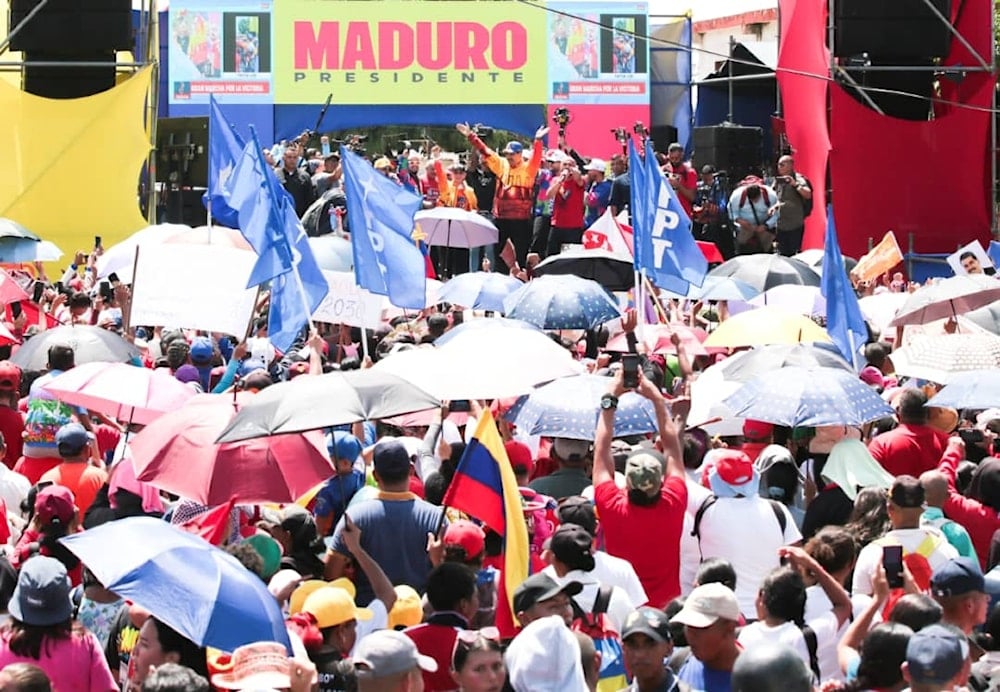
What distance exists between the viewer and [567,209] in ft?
60.1

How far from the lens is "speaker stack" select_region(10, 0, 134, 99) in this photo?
65.2 ft

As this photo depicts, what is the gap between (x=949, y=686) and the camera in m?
4.75

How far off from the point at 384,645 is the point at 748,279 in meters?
8.63

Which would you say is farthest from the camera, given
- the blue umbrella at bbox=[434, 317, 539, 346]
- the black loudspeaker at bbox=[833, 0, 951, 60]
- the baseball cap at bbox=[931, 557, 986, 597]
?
the black loudspeaker at bbox=[833, 0, 951, 60]

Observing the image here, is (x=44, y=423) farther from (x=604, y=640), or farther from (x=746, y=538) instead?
(x=604, y=640)

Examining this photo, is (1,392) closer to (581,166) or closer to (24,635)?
(24,635)

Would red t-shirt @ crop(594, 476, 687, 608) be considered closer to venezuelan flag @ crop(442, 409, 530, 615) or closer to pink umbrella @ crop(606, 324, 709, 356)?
venezuelan flag @ crop(442, 409, 530, 615)

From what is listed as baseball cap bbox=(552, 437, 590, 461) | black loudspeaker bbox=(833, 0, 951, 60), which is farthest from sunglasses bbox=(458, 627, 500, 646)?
black loudspeaker bbox=(833, 0, 951, 60)

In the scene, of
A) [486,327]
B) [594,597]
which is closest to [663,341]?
[486,327]

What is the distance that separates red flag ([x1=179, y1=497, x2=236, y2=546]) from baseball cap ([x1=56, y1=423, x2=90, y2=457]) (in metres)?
1.10

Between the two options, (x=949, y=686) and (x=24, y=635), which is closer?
(x=949, y=686)

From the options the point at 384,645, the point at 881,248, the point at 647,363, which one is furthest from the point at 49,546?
the point at 881,248

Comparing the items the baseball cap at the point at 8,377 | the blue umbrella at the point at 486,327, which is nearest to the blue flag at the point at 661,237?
the blue umbrella at the point at 486,327

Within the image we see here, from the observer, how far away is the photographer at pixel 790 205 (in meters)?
18.2
